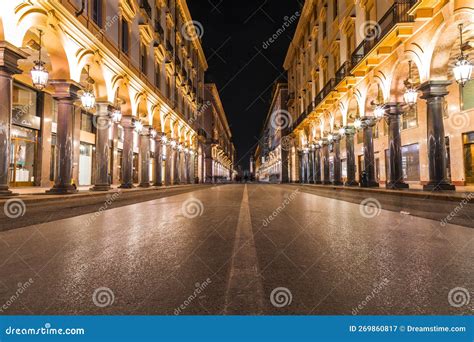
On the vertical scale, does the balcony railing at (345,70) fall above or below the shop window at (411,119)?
above

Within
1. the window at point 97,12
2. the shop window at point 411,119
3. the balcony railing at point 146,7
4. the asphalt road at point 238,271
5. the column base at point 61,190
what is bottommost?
the asphalt road at point 238,271

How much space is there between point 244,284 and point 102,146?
1429 centimetres

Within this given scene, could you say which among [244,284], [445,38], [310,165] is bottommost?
[244,284]

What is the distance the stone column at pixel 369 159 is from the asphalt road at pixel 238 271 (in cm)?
1353

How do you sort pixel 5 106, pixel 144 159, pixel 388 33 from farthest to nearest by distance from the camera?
pixel 144 159, pixel 388 33, pixel 5 106

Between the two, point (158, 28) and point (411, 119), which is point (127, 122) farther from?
point (411, 119)

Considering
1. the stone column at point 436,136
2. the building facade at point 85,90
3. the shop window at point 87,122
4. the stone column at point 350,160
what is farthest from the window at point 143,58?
the stone column at point 436,136

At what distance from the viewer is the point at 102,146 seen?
1484 centimetres

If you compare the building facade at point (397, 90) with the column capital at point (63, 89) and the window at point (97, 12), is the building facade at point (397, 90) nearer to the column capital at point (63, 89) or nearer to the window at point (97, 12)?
the column capital at point (63, 89)

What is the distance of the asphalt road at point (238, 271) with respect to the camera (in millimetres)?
2004

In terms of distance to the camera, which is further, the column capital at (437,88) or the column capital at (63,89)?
the column capital at (437,88)

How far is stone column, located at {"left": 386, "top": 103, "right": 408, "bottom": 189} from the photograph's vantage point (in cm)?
1469

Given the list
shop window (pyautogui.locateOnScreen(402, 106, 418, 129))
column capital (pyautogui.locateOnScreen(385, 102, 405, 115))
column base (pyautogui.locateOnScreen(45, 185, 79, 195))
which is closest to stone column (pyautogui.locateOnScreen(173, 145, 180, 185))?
column base (pyautogui.locateOnScreen(45, 185, 79, 195))

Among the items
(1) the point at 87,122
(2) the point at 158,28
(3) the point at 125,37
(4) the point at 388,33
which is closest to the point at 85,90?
(3) the point at 125,37
